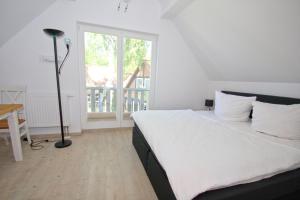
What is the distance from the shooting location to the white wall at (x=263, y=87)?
211 cm

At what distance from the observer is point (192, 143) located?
1.39 meters

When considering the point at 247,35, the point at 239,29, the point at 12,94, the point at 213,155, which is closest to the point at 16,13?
the point at 12,94

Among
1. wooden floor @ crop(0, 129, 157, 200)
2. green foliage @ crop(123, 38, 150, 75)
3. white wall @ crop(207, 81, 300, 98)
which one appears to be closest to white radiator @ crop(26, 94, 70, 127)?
wooden floor @ crop(0, 129, 157, 200)

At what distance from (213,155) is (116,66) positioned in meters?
2.57

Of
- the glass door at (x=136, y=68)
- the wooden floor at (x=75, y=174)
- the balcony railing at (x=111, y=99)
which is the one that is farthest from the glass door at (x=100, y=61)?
the wooden floor at (x=75, y=174)

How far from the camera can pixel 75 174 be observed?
69.0 inches

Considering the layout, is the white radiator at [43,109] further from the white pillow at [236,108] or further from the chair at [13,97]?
the white pillow at [236,108]

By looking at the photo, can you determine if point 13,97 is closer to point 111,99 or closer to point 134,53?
point 111,99

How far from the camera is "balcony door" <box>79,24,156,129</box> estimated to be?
9.44ft

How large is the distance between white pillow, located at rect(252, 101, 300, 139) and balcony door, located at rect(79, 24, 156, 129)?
2.11 m

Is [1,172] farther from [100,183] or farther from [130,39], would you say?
[130,39]

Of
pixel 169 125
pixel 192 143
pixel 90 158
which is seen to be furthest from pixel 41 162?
pixel 192 143

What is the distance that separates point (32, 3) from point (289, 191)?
377cm

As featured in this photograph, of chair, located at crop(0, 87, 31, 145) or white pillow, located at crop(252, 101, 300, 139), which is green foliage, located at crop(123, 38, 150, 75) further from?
white pillow, located at crop(252, 101, 300, 139)
